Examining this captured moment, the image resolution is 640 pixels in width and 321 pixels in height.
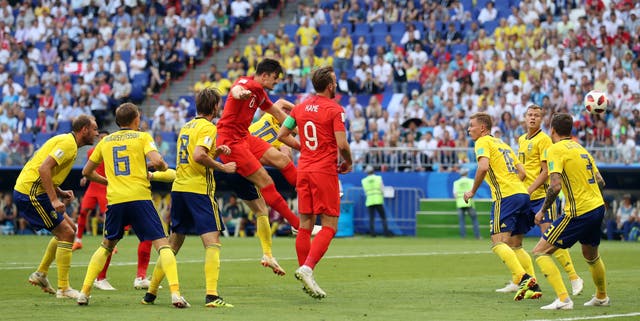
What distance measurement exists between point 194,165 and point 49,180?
5.61 ft

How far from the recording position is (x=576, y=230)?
11.7m

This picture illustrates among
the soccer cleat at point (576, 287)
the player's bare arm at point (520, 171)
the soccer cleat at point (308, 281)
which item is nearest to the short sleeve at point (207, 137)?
the soccer cleat at point (308, 281)

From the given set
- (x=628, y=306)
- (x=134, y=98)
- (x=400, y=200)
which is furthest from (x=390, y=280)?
(x=134, y=98)

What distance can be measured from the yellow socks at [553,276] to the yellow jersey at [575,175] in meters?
0.55

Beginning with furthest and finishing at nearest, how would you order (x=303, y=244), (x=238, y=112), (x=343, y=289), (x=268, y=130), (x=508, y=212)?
(x=268, y=130) < (x=343, y=289) < (x=238, y=112) < (x=508, y=212) < (x=303, y=244)

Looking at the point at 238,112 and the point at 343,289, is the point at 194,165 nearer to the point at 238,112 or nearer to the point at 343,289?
the point at 238,112

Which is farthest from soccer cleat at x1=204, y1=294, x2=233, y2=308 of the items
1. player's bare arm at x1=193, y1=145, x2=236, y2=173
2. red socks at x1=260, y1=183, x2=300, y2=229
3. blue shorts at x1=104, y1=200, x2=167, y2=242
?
red socks at x1=260, y1=183, x2=300, y2=229

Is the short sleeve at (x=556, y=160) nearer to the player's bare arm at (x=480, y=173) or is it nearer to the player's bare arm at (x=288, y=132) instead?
the player's bare arm at (x=480, y=173)

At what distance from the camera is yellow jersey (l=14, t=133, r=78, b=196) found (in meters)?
12.6

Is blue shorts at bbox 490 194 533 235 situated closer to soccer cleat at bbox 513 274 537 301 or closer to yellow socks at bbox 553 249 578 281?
yellow socks at bbox 553 249 578 281

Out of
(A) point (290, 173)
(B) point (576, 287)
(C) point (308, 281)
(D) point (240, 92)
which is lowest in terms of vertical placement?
(B) point (576, 287)

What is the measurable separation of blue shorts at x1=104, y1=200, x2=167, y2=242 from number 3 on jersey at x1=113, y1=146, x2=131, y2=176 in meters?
0.33

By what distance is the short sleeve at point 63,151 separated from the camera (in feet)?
41.3

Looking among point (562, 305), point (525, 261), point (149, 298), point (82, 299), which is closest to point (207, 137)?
point (149, 298)
